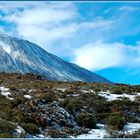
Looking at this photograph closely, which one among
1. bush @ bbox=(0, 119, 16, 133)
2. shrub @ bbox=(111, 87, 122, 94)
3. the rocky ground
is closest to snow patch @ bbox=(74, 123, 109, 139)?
the rocky ground

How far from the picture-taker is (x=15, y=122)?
2475 cm

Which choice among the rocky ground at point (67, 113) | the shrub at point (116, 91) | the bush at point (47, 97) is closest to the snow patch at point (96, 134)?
the rocky ground at point (67, 113)

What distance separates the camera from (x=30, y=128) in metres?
23.9

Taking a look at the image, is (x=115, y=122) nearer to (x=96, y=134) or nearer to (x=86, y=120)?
(x=86, y=120)

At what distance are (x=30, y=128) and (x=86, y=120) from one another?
4009 mm

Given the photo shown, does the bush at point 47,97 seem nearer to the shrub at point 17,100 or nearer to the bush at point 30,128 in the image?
the shrub at point 17,100

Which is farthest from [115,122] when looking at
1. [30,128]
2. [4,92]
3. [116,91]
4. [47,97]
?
[116,91]

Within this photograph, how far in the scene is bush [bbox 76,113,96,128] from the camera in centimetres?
2669

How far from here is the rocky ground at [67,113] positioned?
24.4 metres

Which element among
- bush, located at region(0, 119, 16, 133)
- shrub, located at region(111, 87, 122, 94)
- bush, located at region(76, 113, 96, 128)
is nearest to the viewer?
bush, located at region(0, 119, 16, 133)

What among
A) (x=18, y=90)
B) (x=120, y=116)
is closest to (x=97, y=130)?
(x=120, y=116)

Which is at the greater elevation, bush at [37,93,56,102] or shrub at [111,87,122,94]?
shrub at [111,87,122,94]

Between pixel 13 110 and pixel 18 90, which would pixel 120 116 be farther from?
pixel 18 90

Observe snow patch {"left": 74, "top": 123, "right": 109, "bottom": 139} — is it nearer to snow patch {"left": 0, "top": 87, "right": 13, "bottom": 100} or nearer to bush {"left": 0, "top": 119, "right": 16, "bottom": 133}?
bush {"left": 0, "top": 119, "right": 16, "bottom": 133}
